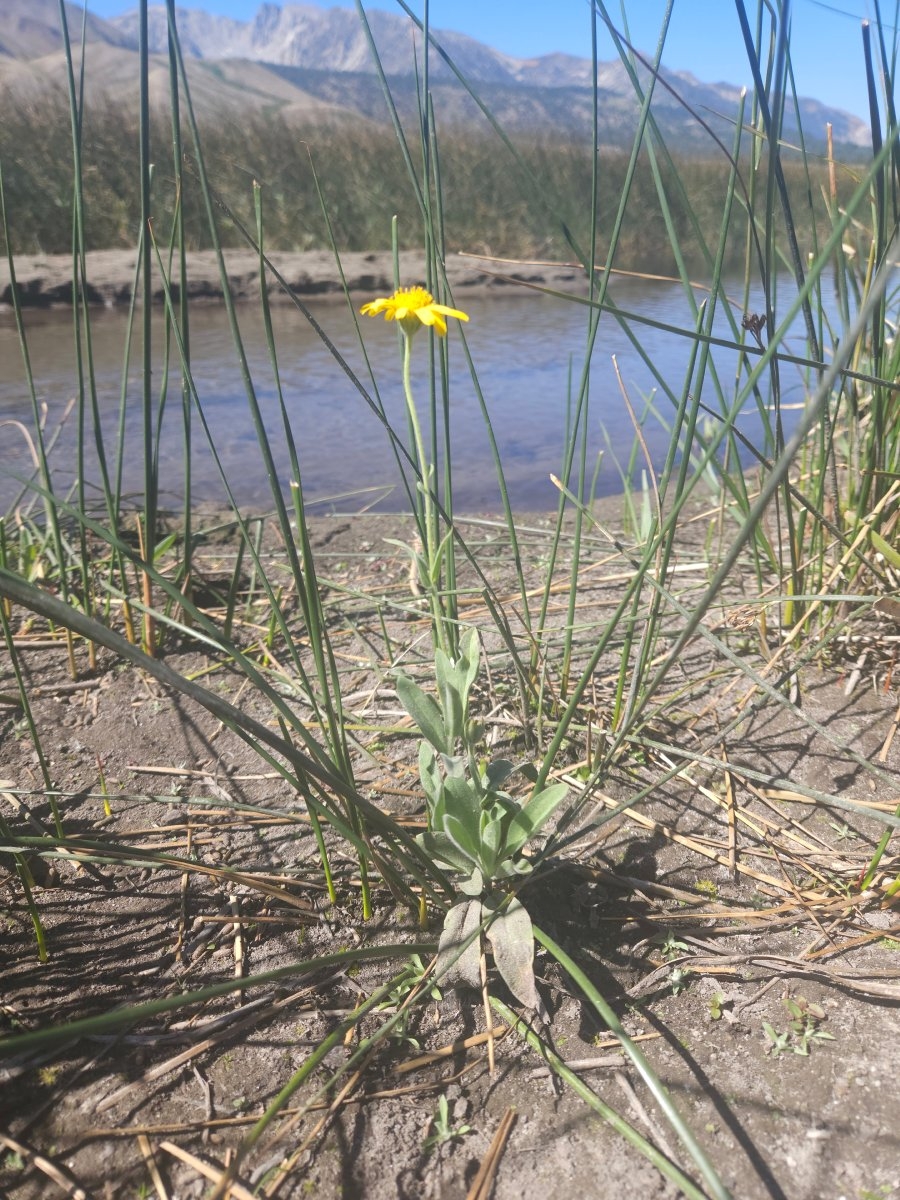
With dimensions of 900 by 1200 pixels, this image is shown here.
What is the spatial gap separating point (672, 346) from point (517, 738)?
4.18 metres

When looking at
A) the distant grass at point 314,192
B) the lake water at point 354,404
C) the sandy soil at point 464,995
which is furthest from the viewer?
the distant grass at point 314,192

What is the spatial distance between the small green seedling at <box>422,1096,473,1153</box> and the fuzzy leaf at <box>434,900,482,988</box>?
0.09 m

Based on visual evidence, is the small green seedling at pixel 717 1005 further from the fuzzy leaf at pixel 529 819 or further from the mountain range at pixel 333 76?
the mountain range at pixel 333 76

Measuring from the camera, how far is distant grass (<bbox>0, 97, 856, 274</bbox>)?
7488mm

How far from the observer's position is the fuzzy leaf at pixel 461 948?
0.66 metres

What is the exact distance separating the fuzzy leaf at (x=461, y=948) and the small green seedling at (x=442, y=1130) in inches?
3.7

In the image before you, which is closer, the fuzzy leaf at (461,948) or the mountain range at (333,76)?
the fuzzy leaf at (461,948)

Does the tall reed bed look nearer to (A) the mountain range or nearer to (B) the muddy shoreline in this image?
(B) the muddy shoreline

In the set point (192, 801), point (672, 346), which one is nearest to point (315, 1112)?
point (192, 801)

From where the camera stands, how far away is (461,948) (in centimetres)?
66

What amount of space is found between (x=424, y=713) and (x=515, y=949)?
22 cm

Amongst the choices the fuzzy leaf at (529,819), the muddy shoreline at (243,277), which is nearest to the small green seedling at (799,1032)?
the fuzzy leaf at (529,819)

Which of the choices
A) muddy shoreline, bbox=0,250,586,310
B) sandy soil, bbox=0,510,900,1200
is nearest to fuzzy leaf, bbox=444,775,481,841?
sandy soil, bbox=0,510,900,1200

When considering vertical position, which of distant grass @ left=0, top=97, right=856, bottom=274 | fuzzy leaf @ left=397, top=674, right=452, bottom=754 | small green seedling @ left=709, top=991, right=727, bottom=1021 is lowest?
small green seedling @ left=709, top=991, right=727, bottom=1021
